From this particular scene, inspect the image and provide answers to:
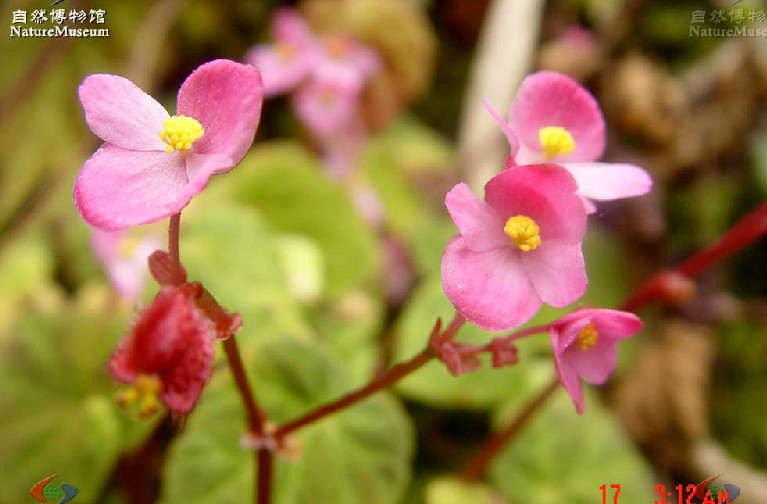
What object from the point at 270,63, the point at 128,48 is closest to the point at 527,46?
the point at 270,63

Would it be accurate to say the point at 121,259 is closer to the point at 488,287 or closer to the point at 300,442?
the point at 300,442

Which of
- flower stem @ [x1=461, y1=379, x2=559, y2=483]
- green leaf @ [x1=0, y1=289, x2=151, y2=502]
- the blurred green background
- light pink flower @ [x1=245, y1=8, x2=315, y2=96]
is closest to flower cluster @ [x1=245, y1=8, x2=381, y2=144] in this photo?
light pink flower @ [x1=245, y1=8, x2=315, y2=96]

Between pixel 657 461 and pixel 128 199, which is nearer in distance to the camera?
pixel 128 199

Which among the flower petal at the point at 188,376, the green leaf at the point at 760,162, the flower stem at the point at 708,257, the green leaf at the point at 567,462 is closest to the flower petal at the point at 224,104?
the flower petal at the point at 188,376

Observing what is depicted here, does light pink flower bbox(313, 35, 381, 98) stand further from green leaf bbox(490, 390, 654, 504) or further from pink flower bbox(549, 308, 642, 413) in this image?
A: pink flower bbox(549, 308, 642, 413)

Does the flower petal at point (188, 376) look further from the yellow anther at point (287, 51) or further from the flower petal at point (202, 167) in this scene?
the yellow anther at point (287, 51)

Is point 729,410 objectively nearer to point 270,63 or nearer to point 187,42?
point 270,63
